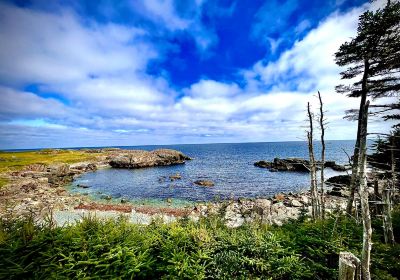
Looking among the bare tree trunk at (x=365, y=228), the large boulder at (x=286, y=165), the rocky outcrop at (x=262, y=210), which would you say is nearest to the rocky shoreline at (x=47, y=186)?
the bare tree trunk at (x=365, y=228)

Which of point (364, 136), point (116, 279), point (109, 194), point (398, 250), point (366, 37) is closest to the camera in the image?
point (116, 279)

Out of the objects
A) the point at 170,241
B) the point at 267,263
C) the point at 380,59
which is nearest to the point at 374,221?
the point at 267,263

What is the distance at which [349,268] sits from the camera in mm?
3672

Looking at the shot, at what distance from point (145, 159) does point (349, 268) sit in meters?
65.1

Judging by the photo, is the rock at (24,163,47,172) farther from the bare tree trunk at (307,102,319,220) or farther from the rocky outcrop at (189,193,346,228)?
the bare tree trunk at (307,102,319,220)

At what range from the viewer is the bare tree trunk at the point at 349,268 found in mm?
3643

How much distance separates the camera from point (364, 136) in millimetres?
4844

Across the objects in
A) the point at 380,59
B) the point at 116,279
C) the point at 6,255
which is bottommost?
the point at 116,279

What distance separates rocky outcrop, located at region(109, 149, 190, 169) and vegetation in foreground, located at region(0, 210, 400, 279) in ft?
196

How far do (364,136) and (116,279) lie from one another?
20.5 ft

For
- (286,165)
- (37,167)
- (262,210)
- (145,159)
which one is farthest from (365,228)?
(145,159)

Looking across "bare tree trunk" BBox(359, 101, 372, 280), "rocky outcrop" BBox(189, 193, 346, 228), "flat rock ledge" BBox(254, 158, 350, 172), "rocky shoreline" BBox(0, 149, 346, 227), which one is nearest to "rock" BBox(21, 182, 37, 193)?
"rocky shoreline" BBox(0, 149, 346, 227)

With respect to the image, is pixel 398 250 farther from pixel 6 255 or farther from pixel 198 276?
pixel 6 255

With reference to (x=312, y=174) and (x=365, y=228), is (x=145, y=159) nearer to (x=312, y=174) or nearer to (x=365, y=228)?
(x=312, y=174)
